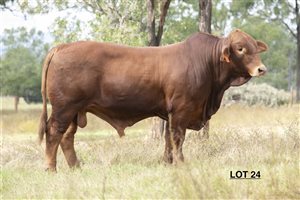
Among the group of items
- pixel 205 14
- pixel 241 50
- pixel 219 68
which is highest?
pixel 205 14

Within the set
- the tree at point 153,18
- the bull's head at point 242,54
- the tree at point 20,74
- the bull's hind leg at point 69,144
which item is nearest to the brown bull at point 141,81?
the bull's head at point 242,54

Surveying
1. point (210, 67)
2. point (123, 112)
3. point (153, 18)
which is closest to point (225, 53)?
point (210, 67)

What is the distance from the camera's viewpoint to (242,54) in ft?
28.0

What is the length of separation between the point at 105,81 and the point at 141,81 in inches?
20.6

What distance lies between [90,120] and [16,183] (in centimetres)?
1807

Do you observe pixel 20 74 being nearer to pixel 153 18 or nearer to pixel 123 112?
pixel 153 18

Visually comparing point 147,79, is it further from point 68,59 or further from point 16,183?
point 16,183

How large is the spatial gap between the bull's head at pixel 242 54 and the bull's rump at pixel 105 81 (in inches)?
36.3

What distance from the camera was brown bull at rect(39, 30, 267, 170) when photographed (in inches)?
332

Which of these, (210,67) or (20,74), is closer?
(210,67)

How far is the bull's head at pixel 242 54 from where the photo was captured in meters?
8.48

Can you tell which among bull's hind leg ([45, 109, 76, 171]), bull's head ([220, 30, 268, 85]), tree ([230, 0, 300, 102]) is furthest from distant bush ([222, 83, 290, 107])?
bull's hind leg ([45, 109, 76, 171])

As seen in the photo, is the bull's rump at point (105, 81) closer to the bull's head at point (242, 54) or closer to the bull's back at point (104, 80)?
the bull's back at point (104, 80)

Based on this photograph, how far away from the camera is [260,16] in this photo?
1559 inches
